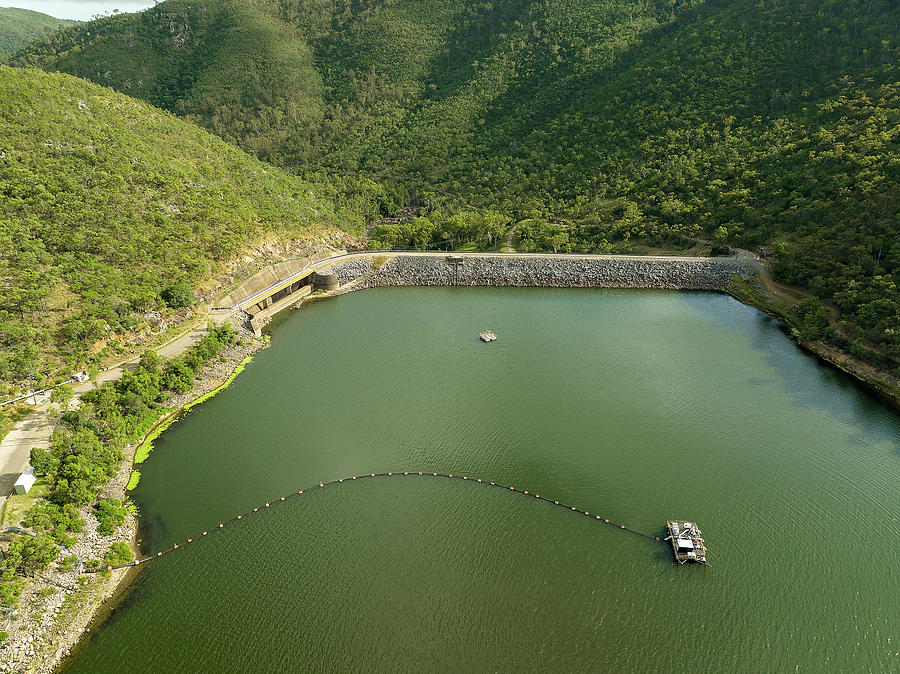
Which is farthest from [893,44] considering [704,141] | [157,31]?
[157,31]

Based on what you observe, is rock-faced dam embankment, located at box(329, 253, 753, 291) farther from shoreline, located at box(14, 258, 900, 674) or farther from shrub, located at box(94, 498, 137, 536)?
shrub, located at box(94, 498, 137, 536)

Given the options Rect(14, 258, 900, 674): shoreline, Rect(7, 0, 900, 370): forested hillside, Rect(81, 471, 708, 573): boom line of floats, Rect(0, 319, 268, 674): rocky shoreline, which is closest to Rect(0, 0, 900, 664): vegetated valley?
Rect(7, 0, 900, 370): forested hillside

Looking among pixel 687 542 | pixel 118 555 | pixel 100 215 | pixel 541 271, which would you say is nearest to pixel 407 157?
pixel 541 271

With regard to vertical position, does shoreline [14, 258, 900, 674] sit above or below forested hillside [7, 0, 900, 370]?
below

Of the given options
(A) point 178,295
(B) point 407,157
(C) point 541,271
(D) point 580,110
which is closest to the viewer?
(A) point 178,295

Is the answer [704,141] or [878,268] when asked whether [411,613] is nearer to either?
[878,268]

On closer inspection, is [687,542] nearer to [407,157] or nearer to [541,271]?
[541,271]

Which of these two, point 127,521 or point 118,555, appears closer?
point 118,555
